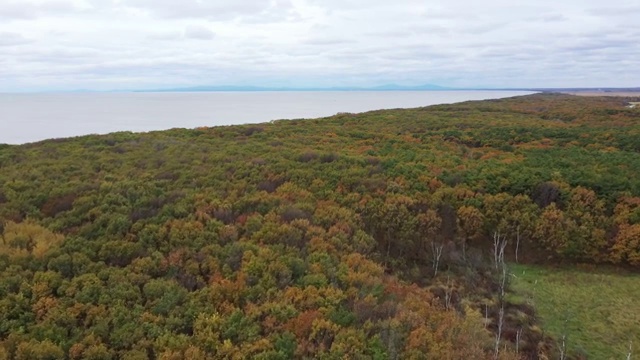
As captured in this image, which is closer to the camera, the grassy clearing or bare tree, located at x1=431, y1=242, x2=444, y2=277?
the grassy clearing

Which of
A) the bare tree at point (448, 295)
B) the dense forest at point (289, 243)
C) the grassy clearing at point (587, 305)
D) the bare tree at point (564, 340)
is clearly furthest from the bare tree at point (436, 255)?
the bare tree at point (564, 340)

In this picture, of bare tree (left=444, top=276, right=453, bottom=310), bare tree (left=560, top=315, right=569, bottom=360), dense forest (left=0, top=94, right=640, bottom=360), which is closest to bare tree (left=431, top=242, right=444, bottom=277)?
dense forest (left=0, top=94, right=640, bottom=360)

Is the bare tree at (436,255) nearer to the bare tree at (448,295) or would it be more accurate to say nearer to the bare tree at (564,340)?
the bare tree at (448,295)

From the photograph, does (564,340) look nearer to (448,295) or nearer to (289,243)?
(448,295)

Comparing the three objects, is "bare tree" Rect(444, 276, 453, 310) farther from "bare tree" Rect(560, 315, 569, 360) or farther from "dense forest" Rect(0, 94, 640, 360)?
"bare tree" Rect(560, 315, 569, 360)

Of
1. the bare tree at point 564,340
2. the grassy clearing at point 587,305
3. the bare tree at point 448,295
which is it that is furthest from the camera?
the bare tree at point 448,295

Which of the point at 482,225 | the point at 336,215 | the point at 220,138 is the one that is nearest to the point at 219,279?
the point at 336,215

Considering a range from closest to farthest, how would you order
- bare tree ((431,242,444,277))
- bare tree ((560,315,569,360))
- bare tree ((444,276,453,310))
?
bare tree ((560,315,569,360)) → bare tree ((444,276,453,310)) → bare tree ((431,242,444,277))
